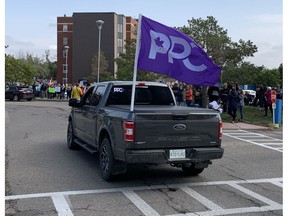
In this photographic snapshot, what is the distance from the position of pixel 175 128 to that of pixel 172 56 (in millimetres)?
1489

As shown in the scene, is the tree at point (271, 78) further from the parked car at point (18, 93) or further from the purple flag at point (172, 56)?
the purple flag at point (172, 56)

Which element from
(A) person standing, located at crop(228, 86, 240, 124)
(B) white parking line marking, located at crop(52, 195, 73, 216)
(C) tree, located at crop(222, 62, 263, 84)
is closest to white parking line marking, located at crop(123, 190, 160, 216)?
(B) white parking line marking, located at crop(52, 195, 73, 216)

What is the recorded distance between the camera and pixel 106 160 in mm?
7008

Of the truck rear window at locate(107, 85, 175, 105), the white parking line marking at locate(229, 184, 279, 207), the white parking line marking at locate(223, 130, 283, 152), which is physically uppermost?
the truck rear window at locate(107, 85, 175, 105)

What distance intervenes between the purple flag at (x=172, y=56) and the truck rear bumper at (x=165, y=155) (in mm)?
1401

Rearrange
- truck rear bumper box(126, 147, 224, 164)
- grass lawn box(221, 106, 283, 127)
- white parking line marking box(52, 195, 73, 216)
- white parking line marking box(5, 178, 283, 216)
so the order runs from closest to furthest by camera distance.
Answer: white parking line marking box(52, 195, 73, 216) → white parking line marking box(5, 178, 283, 216) → truck rear bumper box(126, 147, 224, 164) → grass lawn box(221, 106, 283, 127)

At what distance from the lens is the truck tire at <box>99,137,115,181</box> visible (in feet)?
22.1

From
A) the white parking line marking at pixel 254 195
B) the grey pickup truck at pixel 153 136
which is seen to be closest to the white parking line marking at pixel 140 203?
the grey pickup truck at pixel 153 136

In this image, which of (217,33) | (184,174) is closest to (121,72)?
(217,33)

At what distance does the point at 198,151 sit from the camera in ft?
21.6

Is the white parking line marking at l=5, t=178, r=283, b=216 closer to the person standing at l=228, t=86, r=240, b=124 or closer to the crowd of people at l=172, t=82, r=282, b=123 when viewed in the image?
the crowd of people at l=172, t=82, r=282, b=123

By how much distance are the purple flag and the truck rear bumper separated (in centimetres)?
140

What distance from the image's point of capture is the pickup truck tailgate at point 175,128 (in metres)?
Result: 6.27
